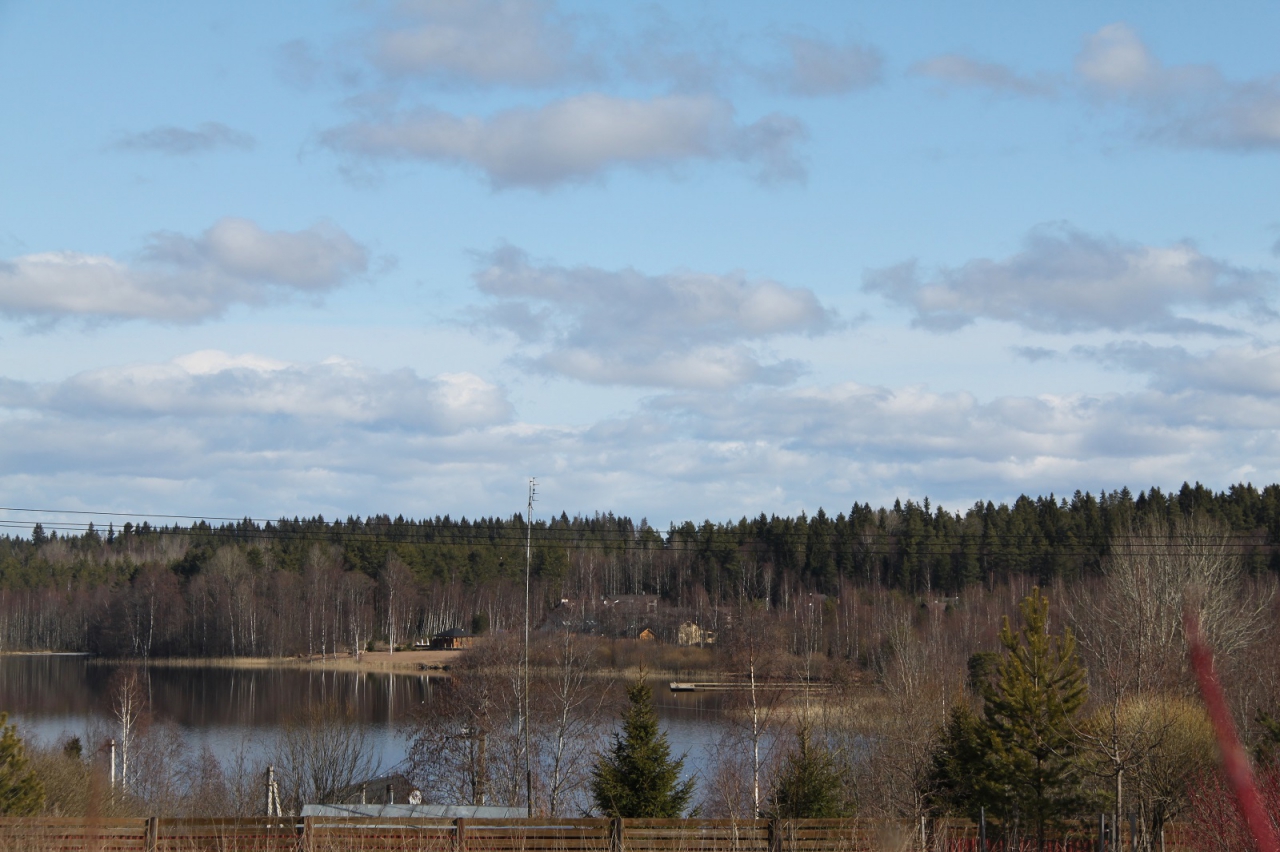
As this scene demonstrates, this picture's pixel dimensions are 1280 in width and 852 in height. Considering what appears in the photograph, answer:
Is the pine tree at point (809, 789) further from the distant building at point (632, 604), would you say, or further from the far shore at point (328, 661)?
the distant building at point (632, 604)

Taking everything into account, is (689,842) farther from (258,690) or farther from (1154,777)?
(258,690)

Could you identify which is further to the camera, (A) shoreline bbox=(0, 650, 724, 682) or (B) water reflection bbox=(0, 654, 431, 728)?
(A) shoreline bbox=(0, 650, 724, 682)

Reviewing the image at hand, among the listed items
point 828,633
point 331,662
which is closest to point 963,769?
point 828,633

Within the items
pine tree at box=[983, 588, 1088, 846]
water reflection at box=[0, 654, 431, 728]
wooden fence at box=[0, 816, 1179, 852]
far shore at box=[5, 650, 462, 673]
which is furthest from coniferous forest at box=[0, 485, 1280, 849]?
water reflection at box=[0, 654, 431, 728]

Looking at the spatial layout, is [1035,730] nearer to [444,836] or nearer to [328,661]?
[444,836]

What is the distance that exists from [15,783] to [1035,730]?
2703cm

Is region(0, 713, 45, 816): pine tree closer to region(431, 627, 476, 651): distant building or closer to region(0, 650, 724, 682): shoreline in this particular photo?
region(0, 650, 724, 682): shoreline

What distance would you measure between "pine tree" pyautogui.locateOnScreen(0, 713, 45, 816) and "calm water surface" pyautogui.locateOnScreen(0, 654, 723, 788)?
24576 mm

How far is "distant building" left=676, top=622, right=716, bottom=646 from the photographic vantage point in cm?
10638

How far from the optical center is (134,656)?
121188 mm

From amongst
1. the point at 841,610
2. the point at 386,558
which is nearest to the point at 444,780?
the point at 841,610

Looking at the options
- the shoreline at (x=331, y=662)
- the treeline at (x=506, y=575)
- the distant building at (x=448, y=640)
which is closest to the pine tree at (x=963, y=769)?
the shoreline at (x=331, y=662)

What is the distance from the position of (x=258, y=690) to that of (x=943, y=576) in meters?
67.7

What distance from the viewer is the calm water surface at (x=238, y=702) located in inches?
2392
